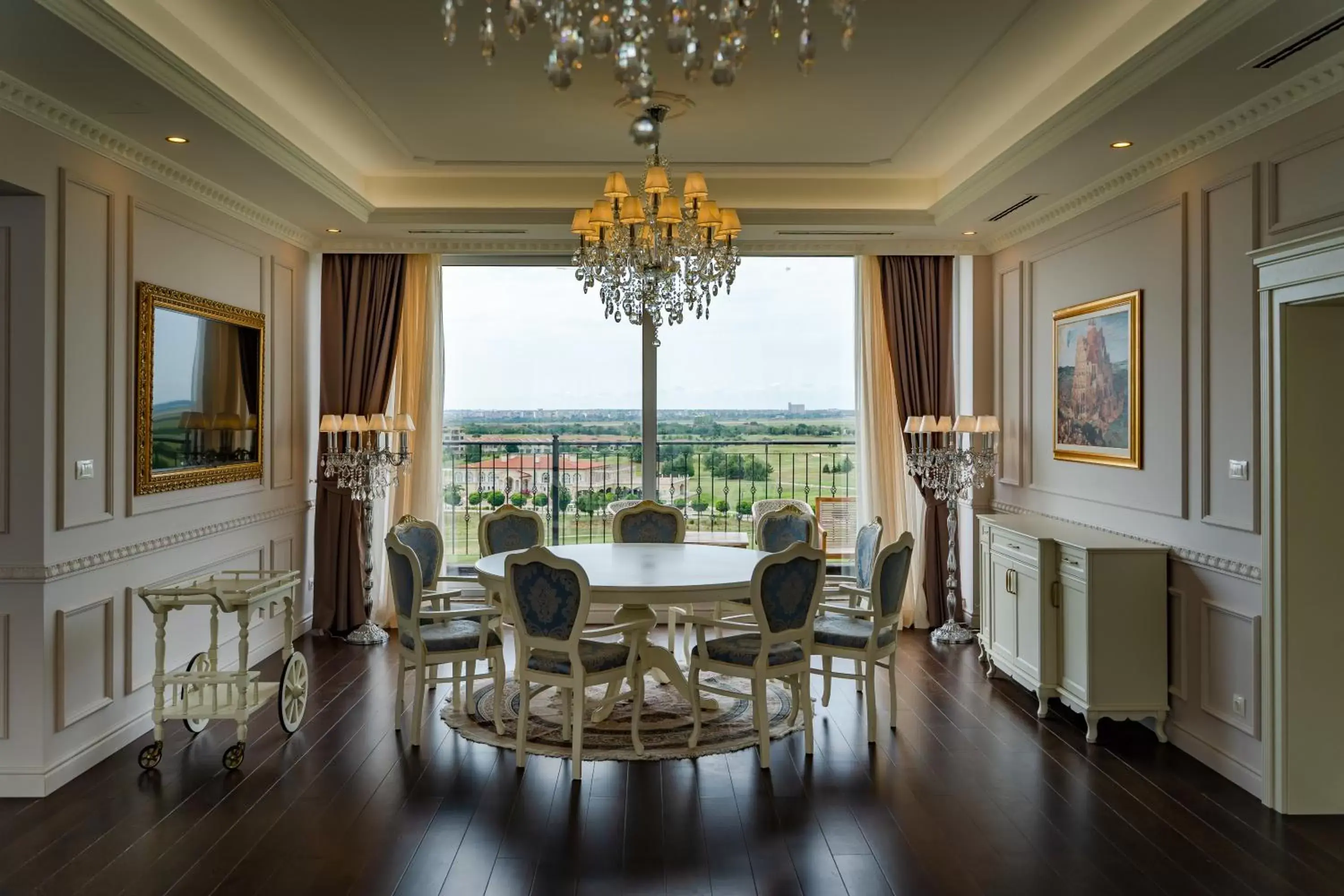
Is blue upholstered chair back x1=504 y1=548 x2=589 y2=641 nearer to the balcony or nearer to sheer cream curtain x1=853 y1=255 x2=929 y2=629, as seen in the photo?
the balcony

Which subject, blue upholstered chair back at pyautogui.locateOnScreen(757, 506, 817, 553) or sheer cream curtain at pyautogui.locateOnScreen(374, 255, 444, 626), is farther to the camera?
sheer cream curtain at pyautogui.locateOnScreen(374, 255, 444, 626)

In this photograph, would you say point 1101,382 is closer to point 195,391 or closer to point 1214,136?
point 1214,136

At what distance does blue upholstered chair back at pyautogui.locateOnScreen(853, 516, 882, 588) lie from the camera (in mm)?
5180

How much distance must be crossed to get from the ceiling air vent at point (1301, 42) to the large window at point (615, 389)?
12.8 ft

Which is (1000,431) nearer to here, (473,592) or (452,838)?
(473,592)

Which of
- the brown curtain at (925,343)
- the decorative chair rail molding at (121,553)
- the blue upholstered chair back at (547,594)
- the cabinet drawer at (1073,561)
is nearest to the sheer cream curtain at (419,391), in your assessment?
the decorative chair rail molding at (121,553)

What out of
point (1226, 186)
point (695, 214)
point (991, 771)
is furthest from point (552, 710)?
point (1226, 186)

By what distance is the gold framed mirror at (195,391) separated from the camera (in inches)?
180

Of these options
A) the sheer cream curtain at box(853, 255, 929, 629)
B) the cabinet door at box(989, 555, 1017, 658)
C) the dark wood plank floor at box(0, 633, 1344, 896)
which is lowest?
the dark wood plank floor at box(0, 633, 1344, 896)

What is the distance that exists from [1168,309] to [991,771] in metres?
2.37

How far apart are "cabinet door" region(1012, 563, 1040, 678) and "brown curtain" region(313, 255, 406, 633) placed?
4.40 meters

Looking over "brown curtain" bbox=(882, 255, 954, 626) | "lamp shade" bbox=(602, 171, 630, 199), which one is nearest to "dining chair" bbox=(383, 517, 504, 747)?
"lamp shade" bbox=(602, 171, 630, 199)

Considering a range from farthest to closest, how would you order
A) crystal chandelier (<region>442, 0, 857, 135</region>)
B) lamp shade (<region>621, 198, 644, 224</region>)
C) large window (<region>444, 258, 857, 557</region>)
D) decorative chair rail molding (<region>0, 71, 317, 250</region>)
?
large window (<region>444, 258, 857, 557</region>) < lamp shade (<region>621, 198, 644, 224</region>) < decorative chair rail molding (<region>0, 71, 317, 250</region>) < crystal chandelier (<region>442, 0, 857, 135</region>)

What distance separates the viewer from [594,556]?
5.16 metres
